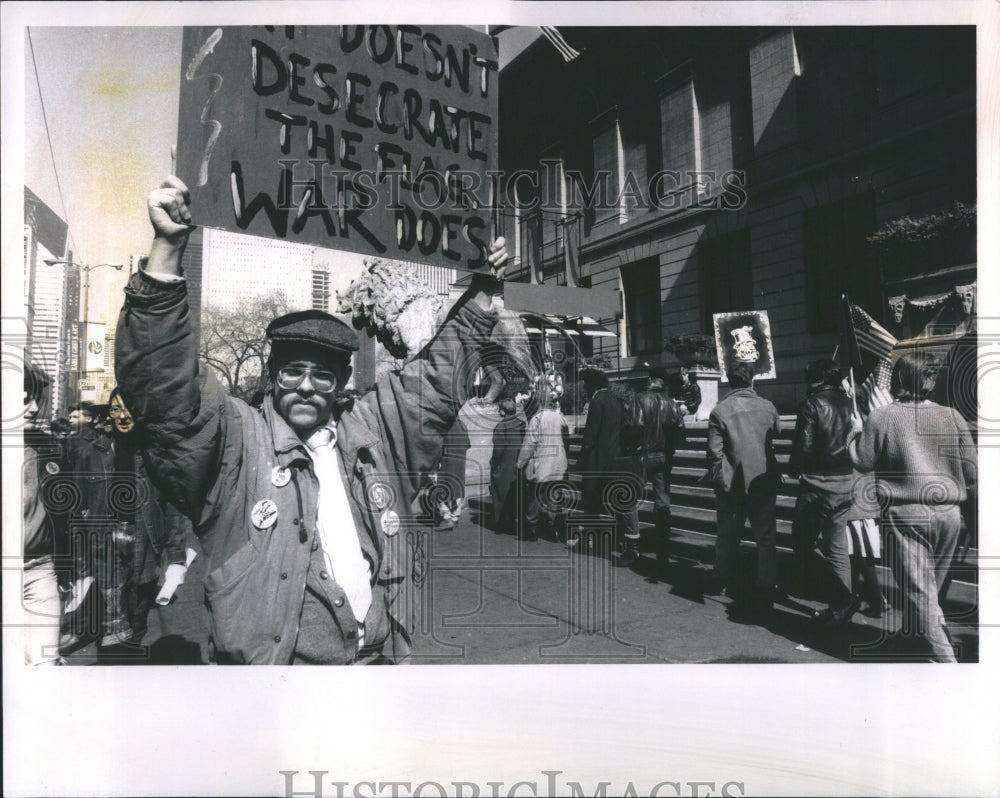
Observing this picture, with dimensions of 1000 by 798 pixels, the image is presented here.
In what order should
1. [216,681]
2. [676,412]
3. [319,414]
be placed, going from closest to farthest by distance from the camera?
1. [319,414]
2. [216,681]
3. [676,412]

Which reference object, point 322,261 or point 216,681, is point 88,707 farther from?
point 322,261

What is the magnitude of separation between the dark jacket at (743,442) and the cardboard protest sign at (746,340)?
19 centimetres

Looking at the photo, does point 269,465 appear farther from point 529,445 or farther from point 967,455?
point 967,455

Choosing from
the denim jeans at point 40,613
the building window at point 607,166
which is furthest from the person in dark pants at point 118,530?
the building window at point 607,166

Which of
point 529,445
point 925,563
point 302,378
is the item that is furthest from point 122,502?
point 925,563

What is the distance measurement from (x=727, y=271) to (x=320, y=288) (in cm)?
225

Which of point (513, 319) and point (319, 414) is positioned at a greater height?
point (513, 319)

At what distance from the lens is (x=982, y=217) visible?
3586 mm

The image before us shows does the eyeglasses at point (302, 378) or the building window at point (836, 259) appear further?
the building window at point (836, 259)

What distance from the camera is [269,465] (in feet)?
10.3

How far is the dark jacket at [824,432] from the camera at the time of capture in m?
3.87

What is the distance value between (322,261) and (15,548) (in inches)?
87.8

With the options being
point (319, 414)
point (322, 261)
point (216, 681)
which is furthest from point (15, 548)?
point (322, 261)

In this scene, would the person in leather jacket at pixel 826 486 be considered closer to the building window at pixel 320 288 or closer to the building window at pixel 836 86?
the building window at pixel 836 86
